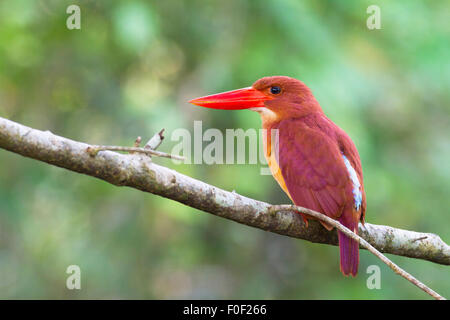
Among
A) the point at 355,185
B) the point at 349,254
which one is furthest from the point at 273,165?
the point at 349,254

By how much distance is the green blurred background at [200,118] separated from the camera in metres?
3.74

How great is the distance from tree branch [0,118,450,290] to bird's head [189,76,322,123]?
65cm

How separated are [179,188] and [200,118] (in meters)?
2.21

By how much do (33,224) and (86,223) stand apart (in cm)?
50

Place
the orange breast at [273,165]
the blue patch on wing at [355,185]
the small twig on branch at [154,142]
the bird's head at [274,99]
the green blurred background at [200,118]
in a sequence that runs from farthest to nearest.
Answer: the green blurred background at [200,118]
the bird's head at [274,99]
the orange breast at [273,165]
the blue patch on wing at [355,185]
the small twig on branch at [154,142]

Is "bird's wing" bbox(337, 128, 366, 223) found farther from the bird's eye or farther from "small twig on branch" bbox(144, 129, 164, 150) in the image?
"small twig on branch" bbox(144, 129, 164, 150)

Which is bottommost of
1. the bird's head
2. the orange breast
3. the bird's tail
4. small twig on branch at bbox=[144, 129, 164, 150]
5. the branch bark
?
the bird's tail

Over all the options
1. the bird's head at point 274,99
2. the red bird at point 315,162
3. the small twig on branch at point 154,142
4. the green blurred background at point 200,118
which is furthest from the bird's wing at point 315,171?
the green blurred background at point 200,118

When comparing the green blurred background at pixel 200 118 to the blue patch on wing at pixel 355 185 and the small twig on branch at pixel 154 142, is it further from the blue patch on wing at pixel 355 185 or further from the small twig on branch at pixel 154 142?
the small twig on branch at pixel 154 142

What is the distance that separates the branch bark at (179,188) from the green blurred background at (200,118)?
48.4 inches

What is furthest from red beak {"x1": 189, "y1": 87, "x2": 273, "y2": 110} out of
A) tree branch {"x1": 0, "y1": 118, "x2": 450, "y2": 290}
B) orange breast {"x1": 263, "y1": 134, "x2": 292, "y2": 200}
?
tree branch {"x1": 0, "y1": 118, "x2": 450, "y2": 290}

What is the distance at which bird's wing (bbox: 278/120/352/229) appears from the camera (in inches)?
89.6

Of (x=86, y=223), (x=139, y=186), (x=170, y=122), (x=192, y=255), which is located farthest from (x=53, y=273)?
(x=139, y=186)

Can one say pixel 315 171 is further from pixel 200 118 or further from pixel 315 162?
pixel 200 118
